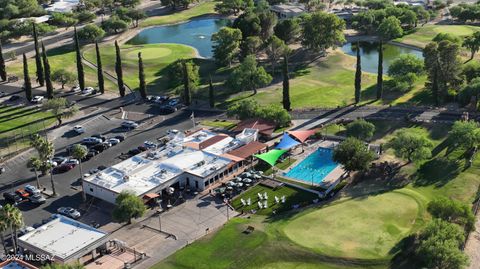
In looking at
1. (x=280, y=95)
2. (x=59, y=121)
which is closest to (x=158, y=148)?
(x=59, y=121)

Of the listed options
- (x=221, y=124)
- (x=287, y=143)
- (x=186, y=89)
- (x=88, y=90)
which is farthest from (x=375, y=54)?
(x=88, y=90)

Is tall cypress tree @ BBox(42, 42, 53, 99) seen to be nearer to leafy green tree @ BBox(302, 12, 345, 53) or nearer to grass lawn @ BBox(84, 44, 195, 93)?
grass lawn @ BBox(84, 44, 195, 93)

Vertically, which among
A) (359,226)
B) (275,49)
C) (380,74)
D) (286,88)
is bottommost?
(359,226)

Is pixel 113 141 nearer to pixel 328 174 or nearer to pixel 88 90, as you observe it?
pixel 88 90

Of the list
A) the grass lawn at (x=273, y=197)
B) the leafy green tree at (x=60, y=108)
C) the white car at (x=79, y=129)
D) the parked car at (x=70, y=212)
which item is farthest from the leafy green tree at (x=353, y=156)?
the leafy green tree at (x=60, y=108)

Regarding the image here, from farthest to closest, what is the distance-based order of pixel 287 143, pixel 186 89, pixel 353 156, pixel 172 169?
pixel 186 89 < pixel 287 143 < pixel 172 169 < pixel 353 156

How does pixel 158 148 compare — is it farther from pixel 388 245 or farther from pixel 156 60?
pixel 156 60
